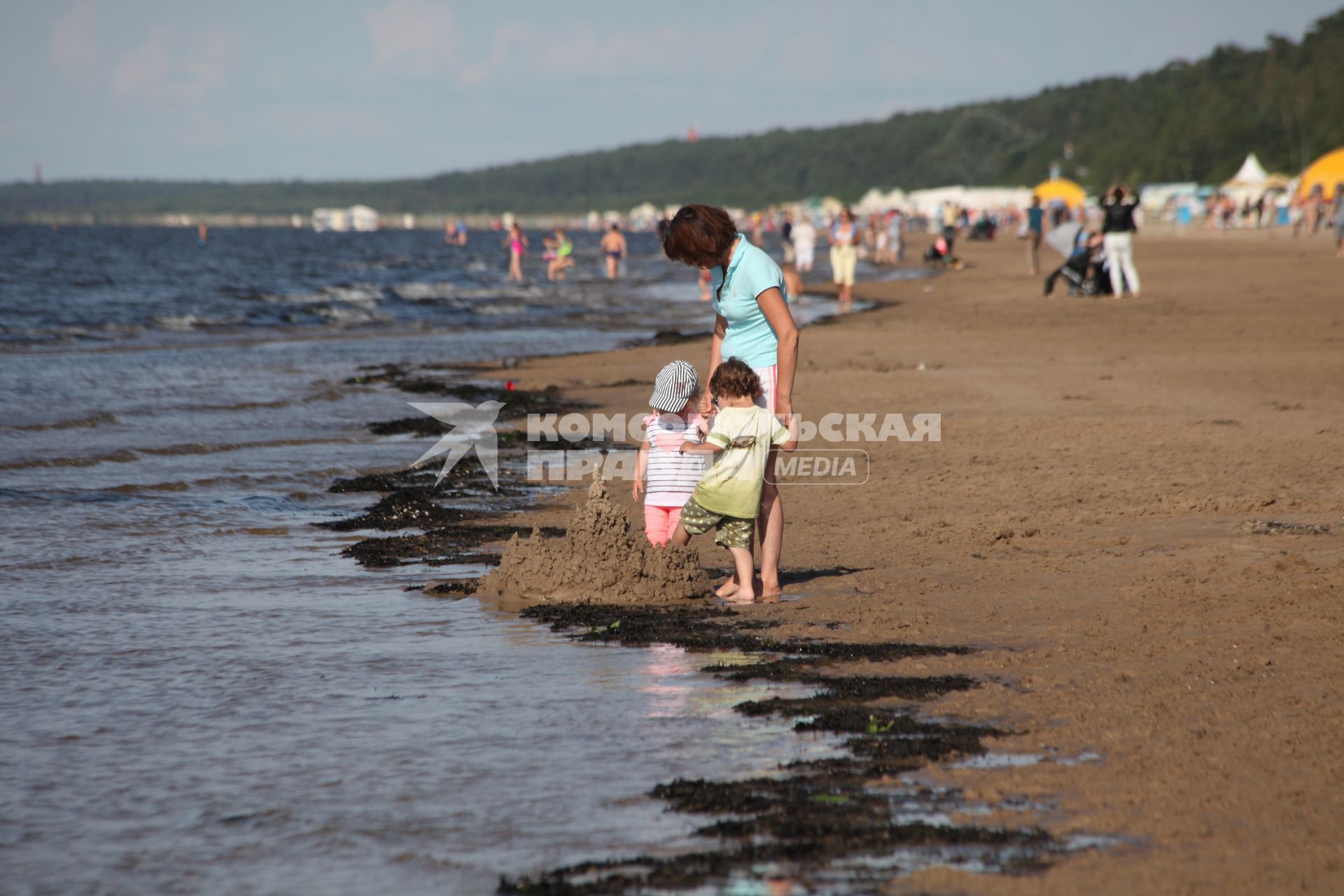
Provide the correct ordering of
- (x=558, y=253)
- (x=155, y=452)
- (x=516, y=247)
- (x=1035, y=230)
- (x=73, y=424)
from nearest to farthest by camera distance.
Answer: (x=155, y=452)
(x=73, y=424)
(x=1035, y=230)
(x=558, y=253)
(x=516, y=247)

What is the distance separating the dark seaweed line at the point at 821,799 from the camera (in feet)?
10.4

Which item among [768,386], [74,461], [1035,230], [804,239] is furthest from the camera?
[1035,230]

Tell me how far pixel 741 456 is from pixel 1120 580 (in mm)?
1793

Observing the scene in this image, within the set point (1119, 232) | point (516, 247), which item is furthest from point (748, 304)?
point (516, 247)

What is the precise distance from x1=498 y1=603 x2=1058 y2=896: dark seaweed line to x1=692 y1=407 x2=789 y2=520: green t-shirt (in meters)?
0.93

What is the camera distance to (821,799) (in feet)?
11.7

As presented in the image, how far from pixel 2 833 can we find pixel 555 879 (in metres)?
1.56

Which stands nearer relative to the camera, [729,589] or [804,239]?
[729,589]

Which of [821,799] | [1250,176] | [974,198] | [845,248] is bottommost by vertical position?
[821,799]

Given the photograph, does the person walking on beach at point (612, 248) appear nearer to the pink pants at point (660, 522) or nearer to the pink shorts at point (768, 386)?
the pink pants at point (660, 522)

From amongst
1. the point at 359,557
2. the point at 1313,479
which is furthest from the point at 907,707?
the point at 1313,479

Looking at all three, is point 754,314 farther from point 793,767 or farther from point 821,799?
point 821,799

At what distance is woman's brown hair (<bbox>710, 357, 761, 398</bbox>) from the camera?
5809mm

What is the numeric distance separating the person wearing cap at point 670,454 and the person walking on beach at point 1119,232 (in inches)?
564
